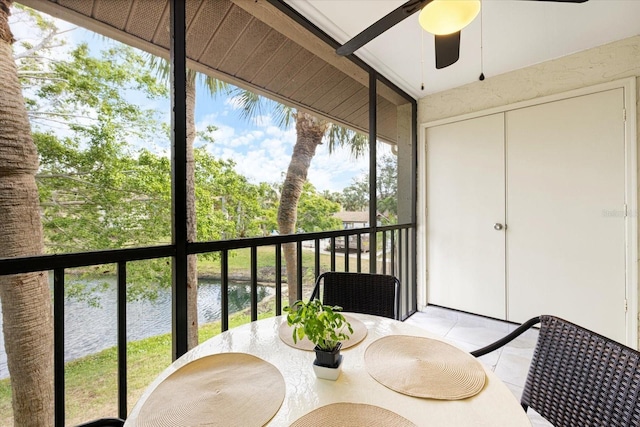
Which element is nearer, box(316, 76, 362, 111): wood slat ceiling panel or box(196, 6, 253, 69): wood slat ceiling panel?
box(196, 6, 253, 69): wood slat ceiling panel

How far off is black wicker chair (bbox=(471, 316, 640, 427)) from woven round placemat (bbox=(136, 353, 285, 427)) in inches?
31.9

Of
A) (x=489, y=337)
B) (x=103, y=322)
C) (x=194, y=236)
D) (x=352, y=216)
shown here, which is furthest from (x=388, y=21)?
(x=489, y=337)

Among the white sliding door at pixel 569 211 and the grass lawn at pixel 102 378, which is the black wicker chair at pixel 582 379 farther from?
the white sliding door at pixel 569 211

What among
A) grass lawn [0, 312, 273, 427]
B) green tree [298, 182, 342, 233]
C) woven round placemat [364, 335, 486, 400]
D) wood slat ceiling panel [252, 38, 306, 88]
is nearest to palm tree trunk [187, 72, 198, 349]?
grass lawn [0, 312, 273, 427]

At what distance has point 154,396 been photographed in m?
0.71

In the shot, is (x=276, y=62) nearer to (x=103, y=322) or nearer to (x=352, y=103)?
(x=352, y=103)

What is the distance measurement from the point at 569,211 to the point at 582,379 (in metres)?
2.18

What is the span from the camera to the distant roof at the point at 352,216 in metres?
2.71

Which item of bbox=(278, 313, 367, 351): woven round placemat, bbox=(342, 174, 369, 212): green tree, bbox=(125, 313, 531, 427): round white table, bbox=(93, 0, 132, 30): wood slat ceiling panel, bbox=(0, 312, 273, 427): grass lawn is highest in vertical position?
bbox=(93, 0, 132, 30): wood slat ceiling panel

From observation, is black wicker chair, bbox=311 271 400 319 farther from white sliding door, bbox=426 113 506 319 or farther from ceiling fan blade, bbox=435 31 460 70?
white sliding door, bbox=426 113 506 319

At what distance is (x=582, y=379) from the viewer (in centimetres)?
86

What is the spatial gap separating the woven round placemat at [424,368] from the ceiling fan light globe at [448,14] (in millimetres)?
1328

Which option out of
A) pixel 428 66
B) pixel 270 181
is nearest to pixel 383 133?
pixel 428 66

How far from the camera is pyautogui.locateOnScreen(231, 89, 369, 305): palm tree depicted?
3.12 metres
